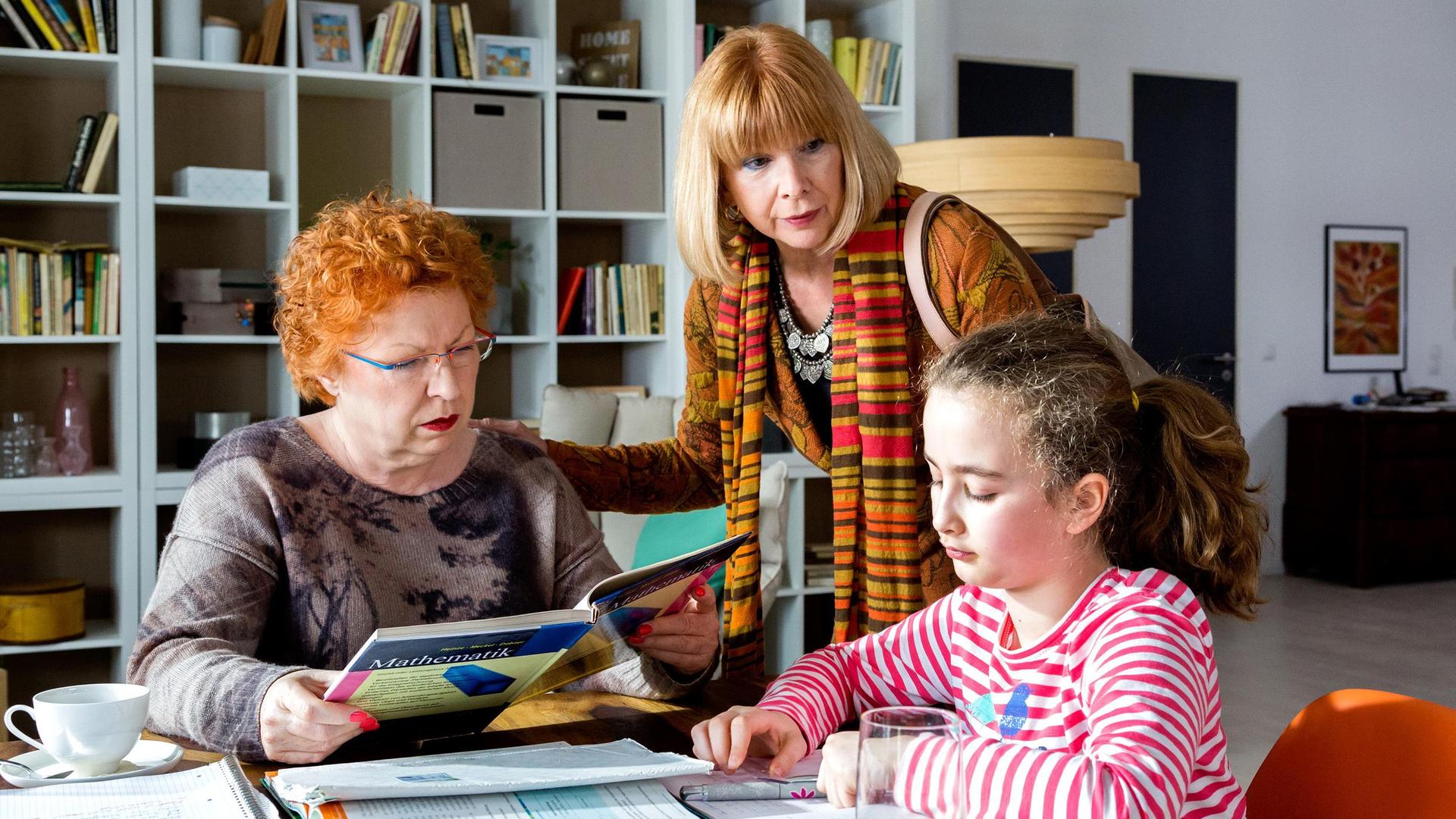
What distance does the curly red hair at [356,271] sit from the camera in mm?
1468

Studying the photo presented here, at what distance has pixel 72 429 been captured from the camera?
373 centimetres

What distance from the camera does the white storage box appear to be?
3691mm

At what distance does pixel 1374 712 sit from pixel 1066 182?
8.09 ft

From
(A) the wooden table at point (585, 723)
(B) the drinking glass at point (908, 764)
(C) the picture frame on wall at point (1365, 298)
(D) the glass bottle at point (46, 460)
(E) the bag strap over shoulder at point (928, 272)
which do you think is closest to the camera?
(B) the drinking glass at point (908, 764)

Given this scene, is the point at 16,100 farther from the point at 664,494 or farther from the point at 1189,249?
the point at 1189,249

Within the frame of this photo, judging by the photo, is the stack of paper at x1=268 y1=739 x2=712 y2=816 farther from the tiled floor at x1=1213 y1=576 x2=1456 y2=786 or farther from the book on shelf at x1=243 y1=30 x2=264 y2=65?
the book on shelf at x1=243 y1=30 x2=264 y2=65

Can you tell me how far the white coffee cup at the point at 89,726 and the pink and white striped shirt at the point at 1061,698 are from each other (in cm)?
59

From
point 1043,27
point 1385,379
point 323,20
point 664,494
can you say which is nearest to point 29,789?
point 664,494

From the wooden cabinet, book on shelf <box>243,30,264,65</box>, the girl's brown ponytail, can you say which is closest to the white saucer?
the girl's brown ponytail

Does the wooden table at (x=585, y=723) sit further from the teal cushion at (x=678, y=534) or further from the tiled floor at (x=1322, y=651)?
the tiled floor at (x=1322, y=651)

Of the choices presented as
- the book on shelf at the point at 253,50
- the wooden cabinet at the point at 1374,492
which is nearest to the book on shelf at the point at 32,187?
the book on shelf at the point at 253,50

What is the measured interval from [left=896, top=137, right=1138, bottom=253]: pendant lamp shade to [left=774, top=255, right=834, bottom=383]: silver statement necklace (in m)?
1.66

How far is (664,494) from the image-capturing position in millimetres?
1998

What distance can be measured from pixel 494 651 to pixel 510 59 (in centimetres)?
323
